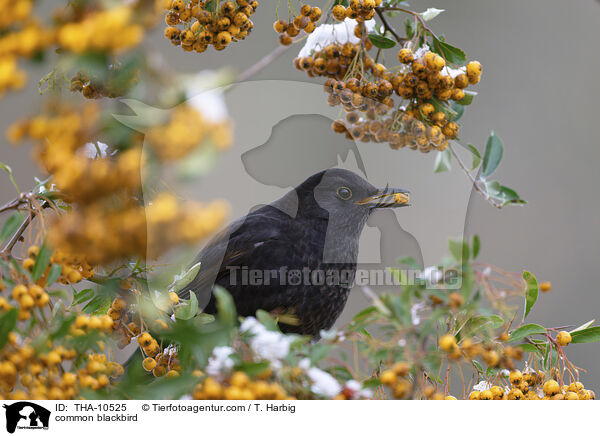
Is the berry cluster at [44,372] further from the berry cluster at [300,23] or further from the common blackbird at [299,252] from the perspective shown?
the berry cluster at [300,23]

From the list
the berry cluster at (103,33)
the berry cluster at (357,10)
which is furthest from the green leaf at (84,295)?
the berry cluster at (357,10)

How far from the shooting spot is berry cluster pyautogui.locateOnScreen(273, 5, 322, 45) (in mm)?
885

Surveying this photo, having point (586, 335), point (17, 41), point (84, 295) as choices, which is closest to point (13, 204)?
point (84, 295)

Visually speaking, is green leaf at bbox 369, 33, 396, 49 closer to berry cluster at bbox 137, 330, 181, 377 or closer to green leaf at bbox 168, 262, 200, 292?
green leaf at bbox 168, 262, 200, 292

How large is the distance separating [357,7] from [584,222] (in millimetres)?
805

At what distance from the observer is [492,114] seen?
1187 millimetres

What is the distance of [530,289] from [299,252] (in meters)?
0.32

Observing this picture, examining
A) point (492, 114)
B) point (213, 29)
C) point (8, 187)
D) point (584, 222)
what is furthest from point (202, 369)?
point (584, 222)

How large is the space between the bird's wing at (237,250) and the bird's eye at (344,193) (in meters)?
0.10

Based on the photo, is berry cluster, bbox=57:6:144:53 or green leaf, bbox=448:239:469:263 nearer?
berry cluster, bbox=57:6:144:53

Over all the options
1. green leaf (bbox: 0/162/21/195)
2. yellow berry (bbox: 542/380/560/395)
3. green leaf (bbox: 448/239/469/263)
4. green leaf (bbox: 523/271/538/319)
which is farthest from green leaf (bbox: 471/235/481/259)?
green leaf (bbox: 0/162/21/195)

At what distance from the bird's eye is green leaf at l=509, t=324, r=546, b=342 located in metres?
0.29
